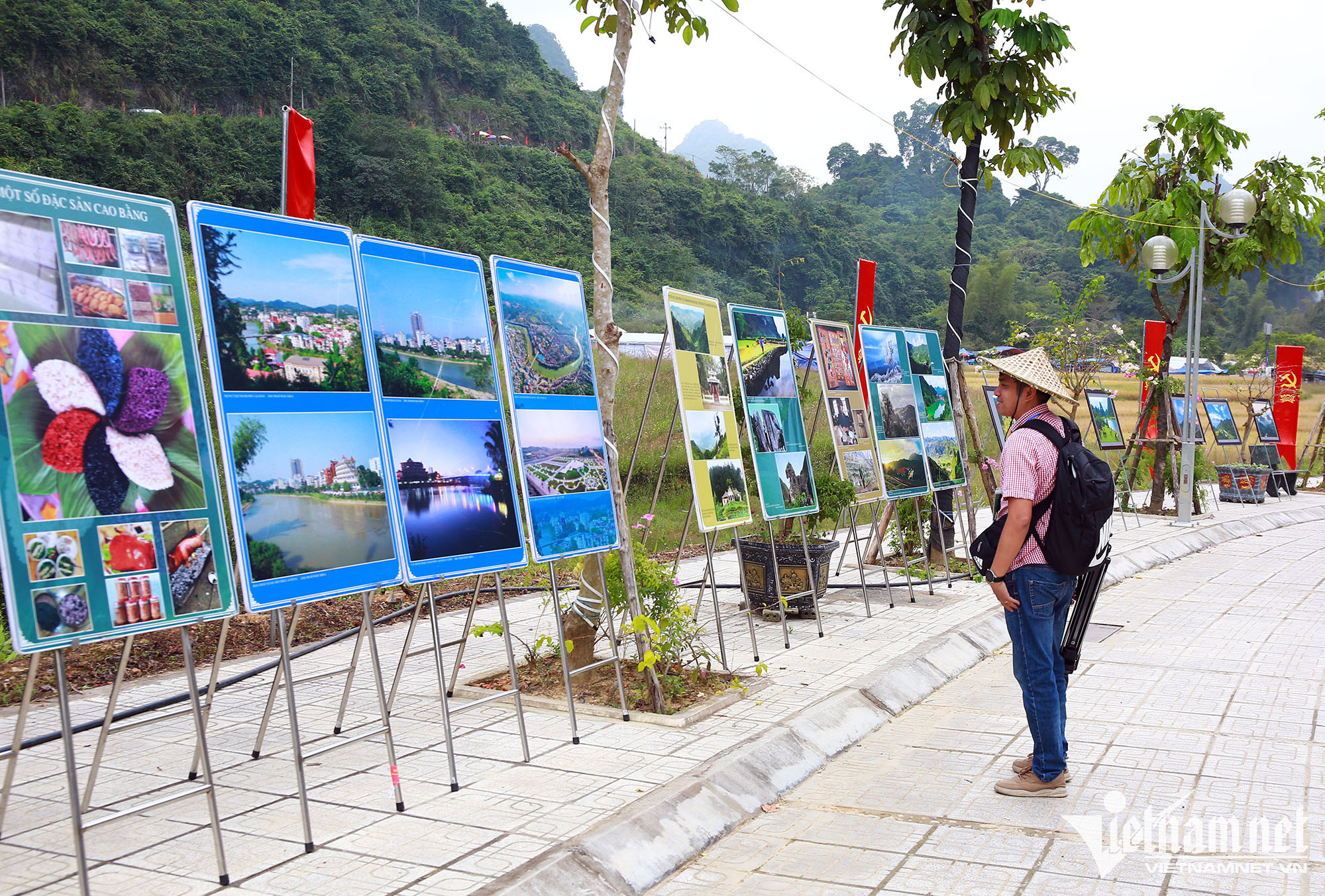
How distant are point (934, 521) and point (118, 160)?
38047 millimetres

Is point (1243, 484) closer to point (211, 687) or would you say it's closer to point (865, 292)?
point (865, 292)

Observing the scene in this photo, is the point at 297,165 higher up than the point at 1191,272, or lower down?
higher up

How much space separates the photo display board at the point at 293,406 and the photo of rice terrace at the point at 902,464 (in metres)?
5.15

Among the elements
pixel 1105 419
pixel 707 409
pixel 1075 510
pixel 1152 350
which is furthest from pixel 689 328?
pixel 1152 350

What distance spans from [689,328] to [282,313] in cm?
284

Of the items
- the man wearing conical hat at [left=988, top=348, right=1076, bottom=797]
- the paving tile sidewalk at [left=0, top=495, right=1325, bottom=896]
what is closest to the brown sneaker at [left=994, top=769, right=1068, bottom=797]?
the man wearing conical hat at [left=988, top=348, right=1076, bottom=797]

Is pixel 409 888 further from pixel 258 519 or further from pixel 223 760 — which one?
pixel 223 760

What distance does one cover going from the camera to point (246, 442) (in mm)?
3541

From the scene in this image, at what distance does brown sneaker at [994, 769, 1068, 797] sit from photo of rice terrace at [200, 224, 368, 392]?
3.21 m

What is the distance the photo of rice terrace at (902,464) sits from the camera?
8227 millimetres

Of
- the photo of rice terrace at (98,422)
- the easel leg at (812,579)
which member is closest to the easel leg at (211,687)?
the photo of rice terrace at (98,422)

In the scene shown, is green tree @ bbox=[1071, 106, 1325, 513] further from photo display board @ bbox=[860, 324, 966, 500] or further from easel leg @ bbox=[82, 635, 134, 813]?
easel leg @ bbox=[82, 635, 134, 813]

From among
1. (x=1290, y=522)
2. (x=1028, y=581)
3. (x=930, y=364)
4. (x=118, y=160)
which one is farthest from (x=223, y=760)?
(x=118, y=160)

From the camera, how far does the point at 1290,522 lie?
1544cm
